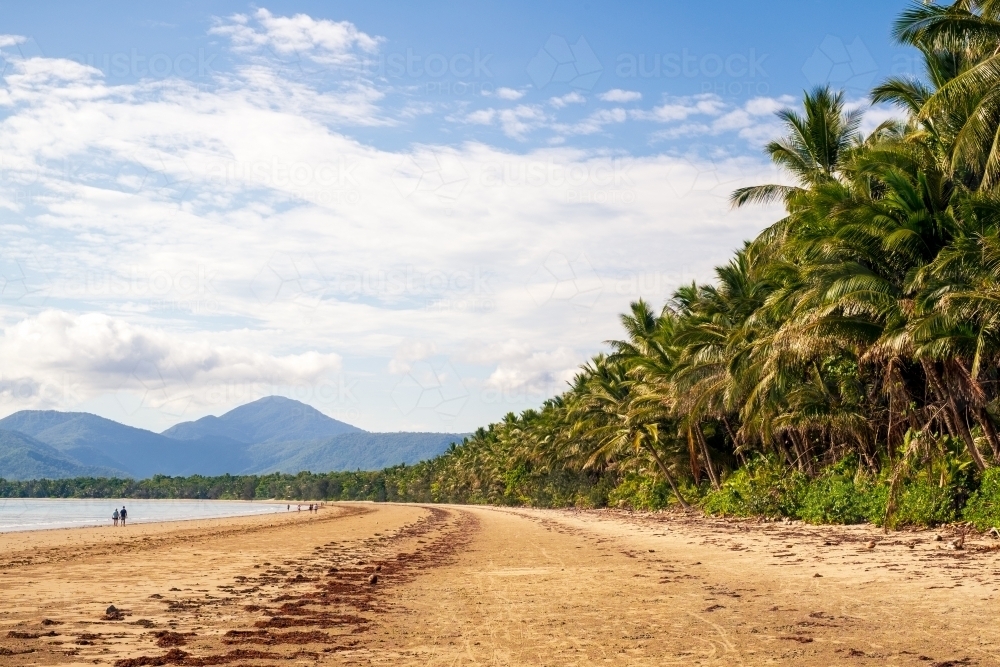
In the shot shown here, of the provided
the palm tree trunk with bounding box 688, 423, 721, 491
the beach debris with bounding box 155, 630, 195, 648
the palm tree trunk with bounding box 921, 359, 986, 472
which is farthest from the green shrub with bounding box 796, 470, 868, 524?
the beach debris with bounding box 155, 630, 195, 648

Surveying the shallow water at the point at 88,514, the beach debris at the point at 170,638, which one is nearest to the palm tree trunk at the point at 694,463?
the beach debris at the point at 170,638

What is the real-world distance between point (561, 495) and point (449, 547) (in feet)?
131

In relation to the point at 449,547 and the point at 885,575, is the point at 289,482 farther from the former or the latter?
the point at 885,575

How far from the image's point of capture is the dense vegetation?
15.3 metres

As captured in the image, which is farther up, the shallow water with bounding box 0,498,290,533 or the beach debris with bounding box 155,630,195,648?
the beach debris with bounding box 155,630,195,648

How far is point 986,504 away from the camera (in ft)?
49.9

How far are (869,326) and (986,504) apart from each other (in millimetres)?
4137

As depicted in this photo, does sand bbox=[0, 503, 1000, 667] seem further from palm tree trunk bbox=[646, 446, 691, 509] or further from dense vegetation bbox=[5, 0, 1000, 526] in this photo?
palm tree trunk bbox=[646, 446, 691, 509]

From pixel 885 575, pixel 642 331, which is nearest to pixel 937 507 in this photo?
pixel 885 575

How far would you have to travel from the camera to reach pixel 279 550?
20578mm

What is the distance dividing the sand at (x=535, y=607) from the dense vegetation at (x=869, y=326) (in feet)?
10.6

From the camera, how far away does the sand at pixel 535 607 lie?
6.93 meters

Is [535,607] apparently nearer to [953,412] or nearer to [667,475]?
[953,412]

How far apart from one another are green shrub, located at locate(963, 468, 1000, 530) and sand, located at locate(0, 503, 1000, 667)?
0.53 meters
